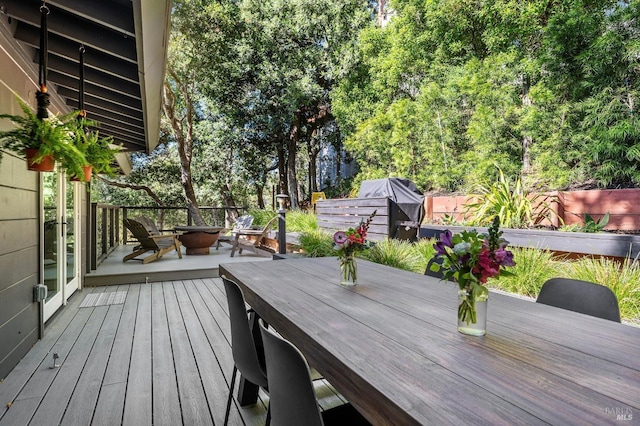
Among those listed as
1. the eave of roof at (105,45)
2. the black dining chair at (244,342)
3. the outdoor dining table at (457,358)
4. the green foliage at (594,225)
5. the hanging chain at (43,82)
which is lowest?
the black dining chair at (244,342)

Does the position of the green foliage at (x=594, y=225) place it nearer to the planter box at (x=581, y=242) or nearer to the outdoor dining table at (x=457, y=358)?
the planter box at (x=581, y=242)

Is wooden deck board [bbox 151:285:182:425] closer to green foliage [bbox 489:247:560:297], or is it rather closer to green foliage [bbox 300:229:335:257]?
green foliage [bbox 300:229:335:257]

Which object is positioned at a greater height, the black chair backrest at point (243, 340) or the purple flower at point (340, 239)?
the purple flower at point (340, 239)

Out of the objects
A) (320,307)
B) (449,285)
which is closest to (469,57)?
(449,285)

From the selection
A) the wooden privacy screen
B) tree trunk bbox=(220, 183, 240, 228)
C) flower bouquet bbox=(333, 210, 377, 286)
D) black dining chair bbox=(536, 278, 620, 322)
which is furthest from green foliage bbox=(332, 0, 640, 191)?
flower bouquet bbox=(333, 210, 377, 286)

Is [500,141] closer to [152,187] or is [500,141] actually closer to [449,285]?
[449,285]

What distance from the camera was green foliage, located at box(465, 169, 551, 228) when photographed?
499 cm

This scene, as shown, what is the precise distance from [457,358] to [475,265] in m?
0.29

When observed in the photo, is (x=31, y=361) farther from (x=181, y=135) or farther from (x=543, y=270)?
(x=181, y=135)

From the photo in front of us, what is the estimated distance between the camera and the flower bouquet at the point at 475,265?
110 centimetres

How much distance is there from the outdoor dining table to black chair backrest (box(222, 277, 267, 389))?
0.36 feet

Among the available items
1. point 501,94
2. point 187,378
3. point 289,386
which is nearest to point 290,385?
point 289,386

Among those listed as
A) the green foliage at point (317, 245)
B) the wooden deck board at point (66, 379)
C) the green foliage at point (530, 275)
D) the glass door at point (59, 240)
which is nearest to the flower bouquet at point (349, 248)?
the wooden deck board at point (66, 379)

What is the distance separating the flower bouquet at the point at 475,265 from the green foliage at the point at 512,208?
13.9 feet
